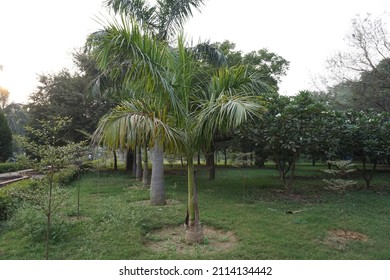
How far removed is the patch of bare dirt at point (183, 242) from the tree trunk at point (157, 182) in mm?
2255

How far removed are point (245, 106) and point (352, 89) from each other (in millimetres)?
13114

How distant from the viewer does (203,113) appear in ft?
13.7

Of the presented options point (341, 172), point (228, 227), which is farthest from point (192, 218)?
point (341, 172)

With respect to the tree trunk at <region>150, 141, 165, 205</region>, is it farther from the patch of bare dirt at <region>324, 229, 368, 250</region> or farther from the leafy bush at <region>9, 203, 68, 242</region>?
the patch of bare dirt at <region>324, 229, 368, 250</region>

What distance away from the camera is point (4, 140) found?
18.6 m

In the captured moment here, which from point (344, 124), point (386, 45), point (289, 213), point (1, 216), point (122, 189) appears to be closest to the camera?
point (1, 216)

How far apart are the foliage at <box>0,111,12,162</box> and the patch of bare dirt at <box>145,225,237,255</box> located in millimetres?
17719

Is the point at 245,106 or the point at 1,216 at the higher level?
the point at 245,106

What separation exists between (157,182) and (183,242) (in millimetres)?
3486

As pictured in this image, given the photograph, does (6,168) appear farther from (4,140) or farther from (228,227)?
(228,227)

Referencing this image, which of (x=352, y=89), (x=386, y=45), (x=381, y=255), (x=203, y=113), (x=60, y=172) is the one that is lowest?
(x=381, y=255)
